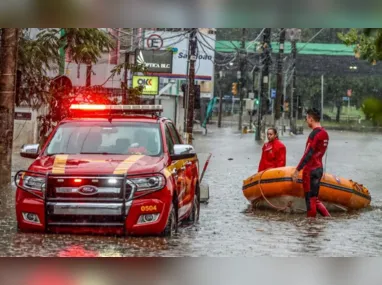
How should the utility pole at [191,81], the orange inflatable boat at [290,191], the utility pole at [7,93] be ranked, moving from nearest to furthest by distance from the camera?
the orange inflatable boat at [290,191]
the utility pole at [7,93]
the utility pole at [191,81]

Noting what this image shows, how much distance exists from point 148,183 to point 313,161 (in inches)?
156

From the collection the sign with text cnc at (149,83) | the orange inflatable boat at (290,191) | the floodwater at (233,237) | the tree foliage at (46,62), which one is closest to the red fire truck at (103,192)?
the floodwater at (233,237)

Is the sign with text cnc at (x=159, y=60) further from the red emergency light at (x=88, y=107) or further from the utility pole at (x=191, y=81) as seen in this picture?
the red emergency light at (x=88, y=107)

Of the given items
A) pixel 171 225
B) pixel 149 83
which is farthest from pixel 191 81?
pixel 171 225

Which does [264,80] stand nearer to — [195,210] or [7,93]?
[7,93]

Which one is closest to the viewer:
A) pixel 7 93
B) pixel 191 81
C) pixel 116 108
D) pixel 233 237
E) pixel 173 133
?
pixel 116 108

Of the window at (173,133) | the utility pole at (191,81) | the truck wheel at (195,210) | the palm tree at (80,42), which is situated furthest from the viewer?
the utility pole at (191,81)

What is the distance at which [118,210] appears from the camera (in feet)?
32.3

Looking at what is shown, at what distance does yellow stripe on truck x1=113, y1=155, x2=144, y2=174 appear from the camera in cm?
995

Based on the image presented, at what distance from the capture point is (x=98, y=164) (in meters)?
10.2

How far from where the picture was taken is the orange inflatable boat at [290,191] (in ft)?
46.8

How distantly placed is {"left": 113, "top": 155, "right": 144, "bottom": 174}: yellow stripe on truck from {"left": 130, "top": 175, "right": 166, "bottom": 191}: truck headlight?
0.17m

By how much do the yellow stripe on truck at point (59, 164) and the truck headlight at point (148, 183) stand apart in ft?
2.84
